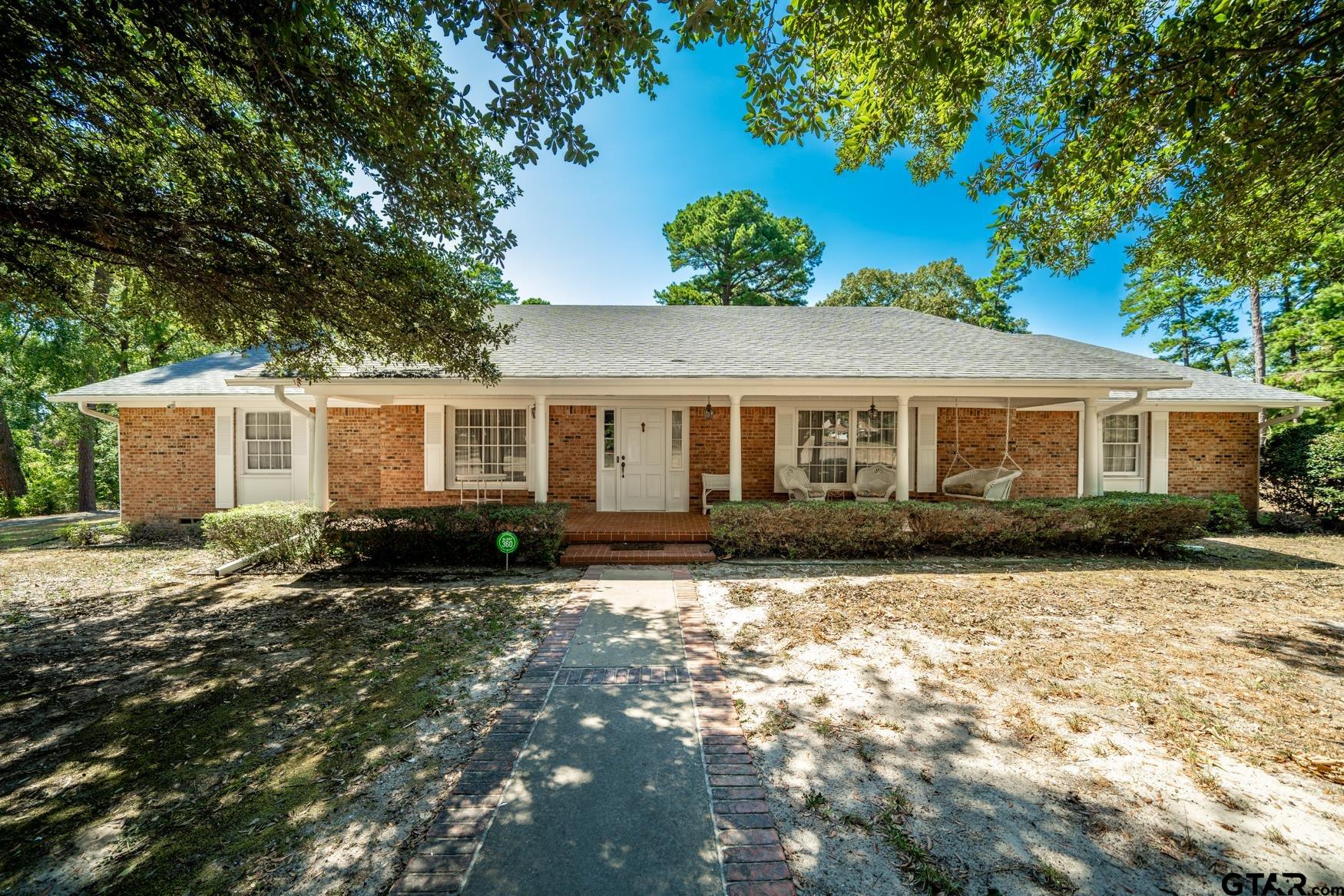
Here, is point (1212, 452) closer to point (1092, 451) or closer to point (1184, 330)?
point (1092, 451)

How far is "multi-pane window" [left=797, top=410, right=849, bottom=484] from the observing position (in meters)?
10.6

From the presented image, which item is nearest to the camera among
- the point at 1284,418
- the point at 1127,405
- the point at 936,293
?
the point at 1127,405

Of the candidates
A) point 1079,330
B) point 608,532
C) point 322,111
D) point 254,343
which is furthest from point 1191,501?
point 1079,330

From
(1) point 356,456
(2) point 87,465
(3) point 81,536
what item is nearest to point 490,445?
(1) point 356,456

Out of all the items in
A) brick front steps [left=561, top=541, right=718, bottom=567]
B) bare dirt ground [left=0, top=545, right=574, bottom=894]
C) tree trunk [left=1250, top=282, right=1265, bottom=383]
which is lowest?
bare dirt ground [left=0, top=545, right=574, bottom=894]

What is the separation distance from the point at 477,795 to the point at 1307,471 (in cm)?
1688

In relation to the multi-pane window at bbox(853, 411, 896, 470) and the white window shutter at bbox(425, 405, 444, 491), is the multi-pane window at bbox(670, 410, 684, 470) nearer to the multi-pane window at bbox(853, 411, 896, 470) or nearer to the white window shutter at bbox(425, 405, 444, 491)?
the multi-pane window at bbox(853, 411, 896, 470)

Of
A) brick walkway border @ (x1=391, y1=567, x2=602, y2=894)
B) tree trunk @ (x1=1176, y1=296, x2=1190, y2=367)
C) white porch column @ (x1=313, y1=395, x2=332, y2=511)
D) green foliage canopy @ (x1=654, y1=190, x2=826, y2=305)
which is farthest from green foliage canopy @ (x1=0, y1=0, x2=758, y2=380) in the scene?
tree trunk @ (x1=1176, y1=296, x2=1190, y2=367)

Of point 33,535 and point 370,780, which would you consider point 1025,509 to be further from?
point 33,535

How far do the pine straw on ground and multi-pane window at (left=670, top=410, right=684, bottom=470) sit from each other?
446cm

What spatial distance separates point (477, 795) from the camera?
255cm

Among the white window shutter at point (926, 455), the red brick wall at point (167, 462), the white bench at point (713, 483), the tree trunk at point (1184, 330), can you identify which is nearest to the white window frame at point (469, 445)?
the white bench at point (713, 483)

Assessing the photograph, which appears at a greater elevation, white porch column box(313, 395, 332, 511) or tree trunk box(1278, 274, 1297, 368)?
tree trunk box(1278, 274, 1297, 368)

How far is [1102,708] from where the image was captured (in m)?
3.43
